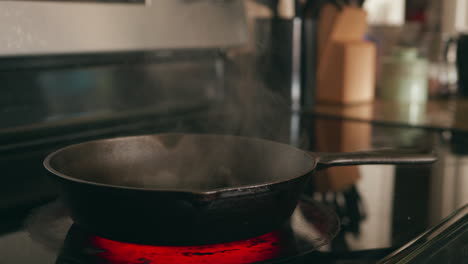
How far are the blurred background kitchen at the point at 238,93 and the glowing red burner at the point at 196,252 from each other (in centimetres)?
6

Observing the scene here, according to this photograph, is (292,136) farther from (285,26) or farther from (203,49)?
(285,26)

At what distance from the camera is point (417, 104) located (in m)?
1.37

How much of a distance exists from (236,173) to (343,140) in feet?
1.19

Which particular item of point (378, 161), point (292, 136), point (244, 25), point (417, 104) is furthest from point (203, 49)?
point (417, 104)

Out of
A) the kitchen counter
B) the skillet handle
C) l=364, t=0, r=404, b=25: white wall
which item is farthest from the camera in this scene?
l=364, t=0, r=404, b=25: white wall

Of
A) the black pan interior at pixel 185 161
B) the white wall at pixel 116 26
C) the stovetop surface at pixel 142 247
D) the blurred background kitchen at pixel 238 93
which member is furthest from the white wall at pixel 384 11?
the stovetop surface at pixel 142 247

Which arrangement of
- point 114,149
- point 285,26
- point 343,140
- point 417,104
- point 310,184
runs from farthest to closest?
point 417,104, point 285,26, point 343,140, point 310,184, point 114,149

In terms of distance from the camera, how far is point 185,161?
56 cm

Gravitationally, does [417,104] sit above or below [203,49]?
below

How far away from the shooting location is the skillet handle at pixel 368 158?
458 millimetres

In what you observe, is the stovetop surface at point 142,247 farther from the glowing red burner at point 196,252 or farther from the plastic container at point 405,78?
the plastic container at point 405,78

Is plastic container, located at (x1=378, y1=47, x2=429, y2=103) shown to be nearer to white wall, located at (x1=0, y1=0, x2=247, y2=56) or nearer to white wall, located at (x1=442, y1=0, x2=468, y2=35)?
white wall, located at (x1=442, y1=0, x2=468, y2=35)

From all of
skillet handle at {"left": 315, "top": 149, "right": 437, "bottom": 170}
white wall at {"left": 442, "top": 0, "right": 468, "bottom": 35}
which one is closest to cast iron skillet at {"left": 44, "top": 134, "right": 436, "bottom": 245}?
skillet handle at {"left": 315, "top": 149, "right": 437, "bottom": 170}

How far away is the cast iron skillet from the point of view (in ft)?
1.11
